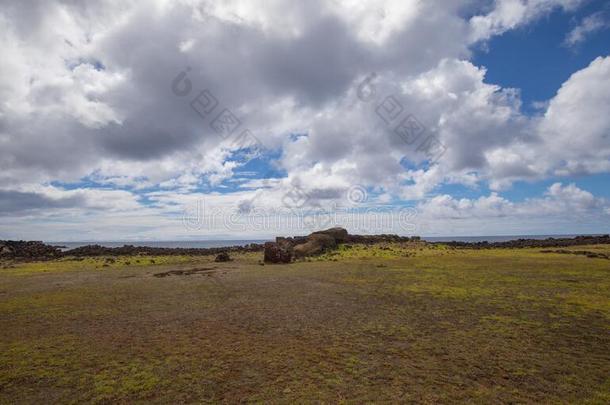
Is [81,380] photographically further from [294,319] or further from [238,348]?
[294,319]

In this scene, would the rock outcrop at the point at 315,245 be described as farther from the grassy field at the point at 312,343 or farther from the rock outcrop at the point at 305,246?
the grassy field at the point at 312,343

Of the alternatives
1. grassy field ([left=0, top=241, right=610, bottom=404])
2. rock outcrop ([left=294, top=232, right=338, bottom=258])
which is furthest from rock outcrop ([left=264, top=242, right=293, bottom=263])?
grassy field ([left=0, top=241, right=610, bottom=404])

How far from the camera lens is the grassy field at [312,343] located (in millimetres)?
7555

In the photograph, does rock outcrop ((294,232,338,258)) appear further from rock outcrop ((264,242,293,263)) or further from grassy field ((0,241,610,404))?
grassy field ((0,241,610,404))

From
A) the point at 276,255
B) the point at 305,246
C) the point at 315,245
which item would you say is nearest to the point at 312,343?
the point at 276,255

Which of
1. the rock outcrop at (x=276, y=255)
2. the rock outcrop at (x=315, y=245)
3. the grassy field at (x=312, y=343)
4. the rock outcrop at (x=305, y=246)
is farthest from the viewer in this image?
the rock outcrop at (x=315, y=245)

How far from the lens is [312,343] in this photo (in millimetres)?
10477

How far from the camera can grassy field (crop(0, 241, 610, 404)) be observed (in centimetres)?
755

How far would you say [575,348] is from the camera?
32.2 feet

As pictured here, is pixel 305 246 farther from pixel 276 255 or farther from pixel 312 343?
pixel 312 343

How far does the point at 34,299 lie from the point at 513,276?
Result: 25.6 metres

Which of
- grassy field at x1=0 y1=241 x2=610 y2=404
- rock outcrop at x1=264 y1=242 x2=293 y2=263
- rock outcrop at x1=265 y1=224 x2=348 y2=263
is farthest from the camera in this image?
rock outcrop at x1=265 y1=224 x2=348 y2=263

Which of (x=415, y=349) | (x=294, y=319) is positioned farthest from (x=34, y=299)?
(x=415, y=349)

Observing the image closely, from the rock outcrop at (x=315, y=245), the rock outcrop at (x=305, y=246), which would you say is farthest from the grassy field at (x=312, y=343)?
the rock outcrop at (x=315, y=245)
